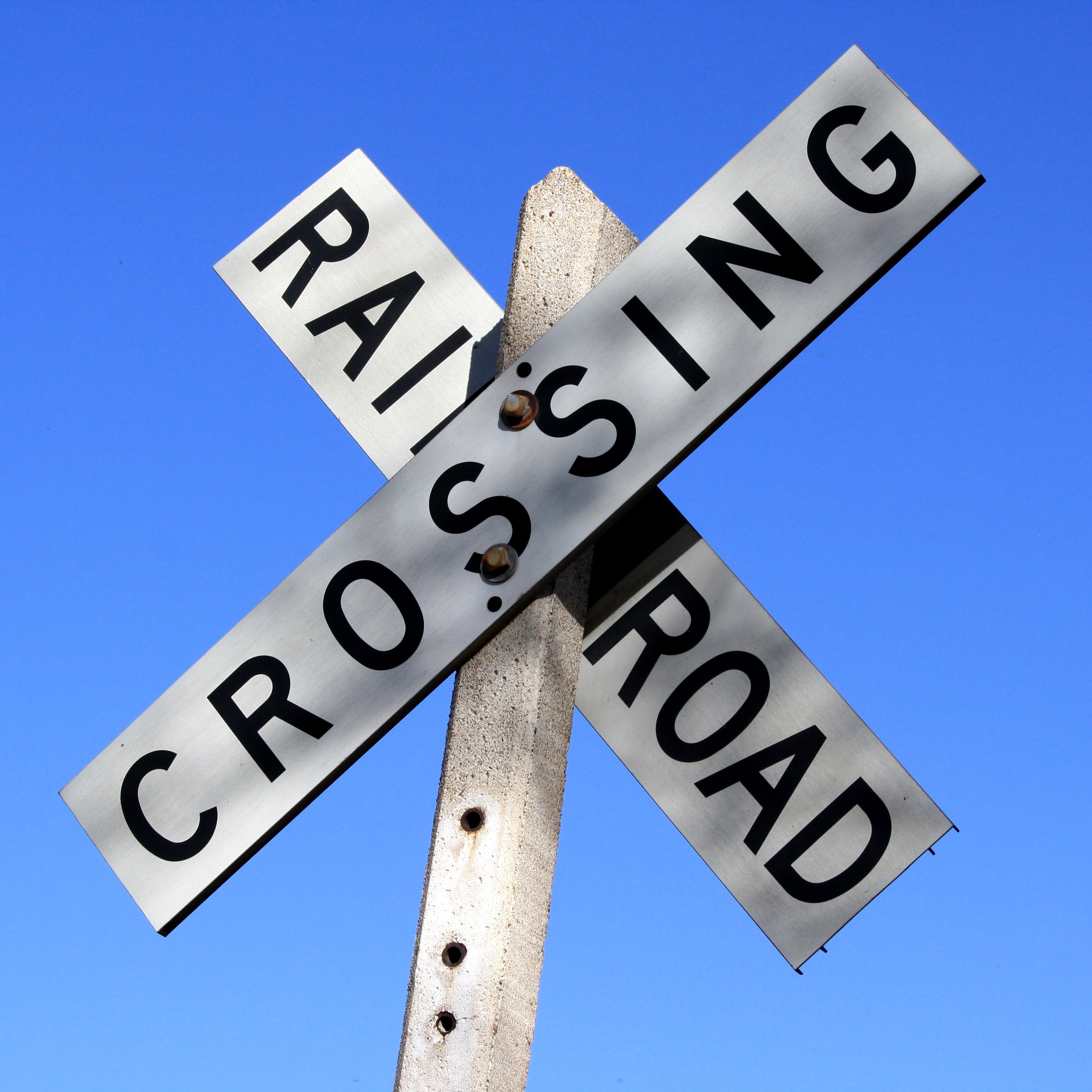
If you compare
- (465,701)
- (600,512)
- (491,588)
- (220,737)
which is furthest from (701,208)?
(220,737)

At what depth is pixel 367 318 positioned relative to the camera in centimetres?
228

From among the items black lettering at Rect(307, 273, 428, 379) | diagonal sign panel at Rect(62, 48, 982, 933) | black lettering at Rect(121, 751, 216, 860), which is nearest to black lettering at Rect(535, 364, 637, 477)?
diagonal sign panel at Rect(62, 48, 982, 933)

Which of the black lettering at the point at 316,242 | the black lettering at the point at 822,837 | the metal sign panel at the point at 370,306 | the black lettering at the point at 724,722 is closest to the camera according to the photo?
the black lettering at the point at 822,837

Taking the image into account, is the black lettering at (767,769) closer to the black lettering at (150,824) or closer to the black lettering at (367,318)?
the black lettering at (150,824)

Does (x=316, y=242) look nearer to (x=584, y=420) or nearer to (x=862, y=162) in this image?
(x=584, y=420)

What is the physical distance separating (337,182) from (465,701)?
3.73 feet

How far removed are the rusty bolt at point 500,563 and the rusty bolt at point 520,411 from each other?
0.65ft

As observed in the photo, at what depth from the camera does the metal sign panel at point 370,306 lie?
2201mm

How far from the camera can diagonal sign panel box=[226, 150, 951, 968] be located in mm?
1914

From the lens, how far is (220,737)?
6.10 feet

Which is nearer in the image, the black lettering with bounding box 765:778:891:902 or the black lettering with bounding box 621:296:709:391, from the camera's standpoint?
the black lettering with bounding box 621:296:709:391

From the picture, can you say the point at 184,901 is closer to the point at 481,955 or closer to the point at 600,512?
the point at 481,955

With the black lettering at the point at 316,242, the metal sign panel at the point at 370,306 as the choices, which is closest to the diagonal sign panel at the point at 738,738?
the metal sign panel at the point at 370,306

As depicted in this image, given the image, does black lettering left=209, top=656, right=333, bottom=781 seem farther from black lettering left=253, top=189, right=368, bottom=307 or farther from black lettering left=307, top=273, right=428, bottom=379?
black lettering left=253, top=189, right=368, bottom=307
